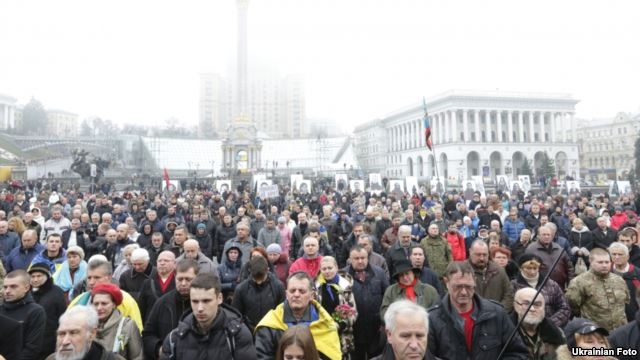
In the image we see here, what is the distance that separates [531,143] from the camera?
6938 cm

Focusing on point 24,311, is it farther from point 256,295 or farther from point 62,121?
point 62,121

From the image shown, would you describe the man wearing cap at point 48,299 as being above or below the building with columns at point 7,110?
below

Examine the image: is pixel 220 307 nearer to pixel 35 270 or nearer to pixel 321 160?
A: pixel 35 270

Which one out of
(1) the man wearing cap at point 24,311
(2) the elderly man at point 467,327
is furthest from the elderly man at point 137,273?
(2) the elderly man at point 467,327

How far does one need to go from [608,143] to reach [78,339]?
331 feet

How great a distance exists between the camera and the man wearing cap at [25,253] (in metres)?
6.72

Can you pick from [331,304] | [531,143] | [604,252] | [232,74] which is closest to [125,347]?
[331,304]

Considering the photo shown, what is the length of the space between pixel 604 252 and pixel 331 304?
111 inches

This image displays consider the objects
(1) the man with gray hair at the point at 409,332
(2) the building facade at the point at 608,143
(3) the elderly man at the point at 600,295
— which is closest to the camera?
(1) the man with gray hair at the point at 409,332

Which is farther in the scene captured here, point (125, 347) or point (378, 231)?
point (378, 231)

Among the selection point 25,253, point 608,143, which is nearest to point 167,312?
point 25,253

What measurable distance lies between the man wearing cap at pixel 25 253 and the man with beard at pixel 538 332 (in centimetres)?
658

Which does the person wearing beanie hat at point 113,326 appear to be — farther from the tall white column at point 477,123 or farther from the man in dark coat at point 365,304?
the tall white column at point 477,123

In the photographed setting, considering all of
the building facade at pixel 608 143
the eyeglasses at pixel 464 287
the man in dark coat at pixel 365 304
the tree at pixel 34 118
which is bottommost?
the man in dark coat at pixel 365 304
